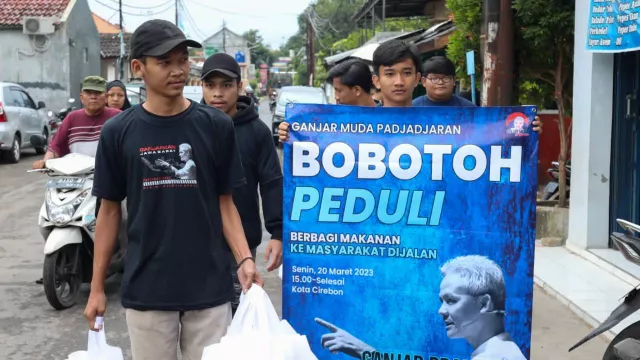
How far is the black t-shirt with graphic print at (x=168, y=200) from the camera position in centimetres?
311

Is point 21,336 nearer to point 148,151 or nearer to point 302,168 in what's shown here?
point 302,168

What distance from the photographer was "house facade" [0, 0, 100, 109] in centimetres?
2953

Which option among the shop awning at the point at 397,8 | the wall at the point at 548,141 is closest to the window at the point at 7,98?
the shop awning at the point at 397,8

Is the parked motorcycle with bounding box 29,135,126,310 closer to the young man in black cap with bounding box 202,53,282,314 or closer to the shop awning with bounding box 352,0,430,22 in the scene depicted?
the young man in black cap with bounding box 202,53,282,314

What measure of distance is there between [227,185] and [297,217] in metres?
0.80

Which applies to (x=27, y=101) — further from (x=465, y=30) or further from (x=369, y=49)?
(x=465, y=30)

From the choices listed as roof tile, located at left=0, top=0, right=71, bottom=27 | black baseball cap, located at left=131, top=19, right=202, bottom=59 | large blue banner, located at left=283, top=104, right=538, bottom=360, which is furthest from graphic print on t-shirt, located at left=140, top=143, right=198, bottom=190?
roof tile, located at left=0, top=0, right=71, bottom=27

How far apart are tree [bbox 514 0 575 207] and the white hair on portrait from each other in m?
5.79

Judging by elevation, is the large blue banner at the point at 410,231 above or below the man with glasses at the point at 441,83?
below

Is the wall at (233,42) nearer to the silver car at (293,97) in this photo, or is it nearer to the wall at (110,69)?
the wall at (110,69)

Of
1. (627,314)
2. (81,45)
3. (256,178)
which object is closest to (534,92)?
(627,314)

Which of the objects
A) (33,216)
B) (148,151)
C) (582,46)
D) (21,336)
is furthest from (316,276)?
(33,216)

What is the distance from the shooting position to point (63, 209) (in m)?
6.59

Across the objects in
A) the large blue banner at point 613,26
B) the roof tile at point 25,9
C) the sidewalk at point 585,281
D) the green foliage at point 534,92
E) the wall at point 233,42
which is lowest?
the sidewalk at point 585,281
